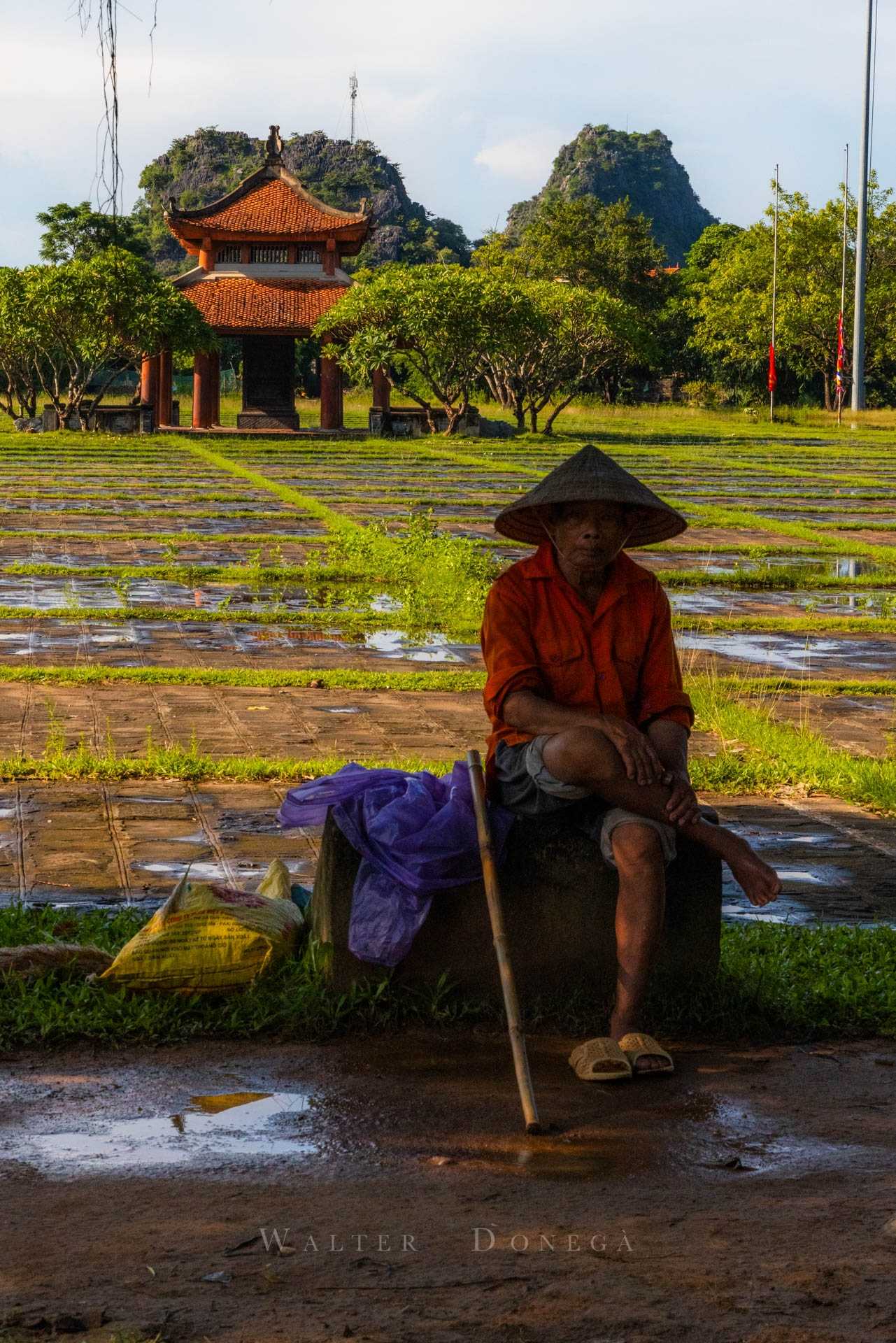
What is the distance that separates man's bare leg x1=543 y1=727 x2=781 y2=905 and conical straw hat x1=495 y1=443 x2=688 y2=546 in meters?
0.67

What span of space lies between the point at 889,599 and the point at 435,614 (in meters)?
4.01

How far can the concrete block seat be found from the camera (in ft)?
14.1

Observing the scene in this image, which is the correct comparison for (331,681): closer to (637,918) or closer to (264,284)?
(637,918)

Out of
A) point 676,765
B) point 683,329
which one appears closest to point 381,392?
point 683,329

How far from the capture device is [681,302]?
5922cm

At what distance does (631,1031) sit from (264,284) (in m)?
41.8

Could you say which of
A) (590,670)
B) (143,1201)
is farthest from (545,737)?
(143,1201)

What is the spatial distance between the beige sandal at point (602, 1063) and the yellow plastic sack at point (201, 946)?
3.16 feet

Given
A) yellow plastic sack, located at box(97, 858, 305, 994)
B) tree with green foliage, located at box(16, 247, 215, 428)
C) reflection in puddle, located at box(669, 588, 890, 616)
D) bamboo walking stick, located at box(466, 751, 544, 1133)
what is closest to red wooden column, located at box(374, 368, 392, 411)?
tree with green foliage, located at box(16, 247, 215, 428)

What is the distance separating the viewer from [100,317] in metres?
36.5

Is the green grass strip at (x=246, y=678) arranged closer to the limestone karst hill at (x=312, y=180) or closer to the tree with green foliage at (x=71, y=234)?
the tree with green foliage at (x=71, y=234)

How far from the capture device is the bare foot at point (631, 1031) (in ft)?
12.7

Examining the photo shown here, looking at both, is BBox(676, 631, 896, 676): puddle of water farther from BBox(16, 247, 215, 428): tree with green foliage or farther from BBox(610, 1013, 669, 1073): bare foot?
BBox(16, 247, 215, 428): tree with green foliage

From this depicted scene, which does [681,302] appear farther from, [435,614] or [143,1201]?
[143,1201]
